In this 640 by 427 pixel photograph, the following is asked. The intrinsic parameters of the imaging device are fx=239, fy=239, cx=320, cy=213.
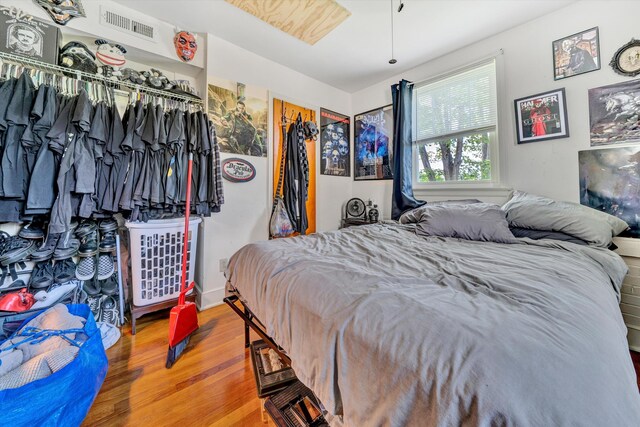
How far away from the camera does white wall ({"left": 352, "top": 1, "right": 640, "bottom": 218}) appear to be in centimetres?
173

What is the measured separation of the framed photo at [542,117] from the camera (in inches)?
75.2

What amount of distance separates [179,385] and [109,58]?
2.42 meters

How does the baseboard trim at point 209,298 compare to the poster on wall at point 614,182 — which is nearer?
the poster on wall at point 614,182

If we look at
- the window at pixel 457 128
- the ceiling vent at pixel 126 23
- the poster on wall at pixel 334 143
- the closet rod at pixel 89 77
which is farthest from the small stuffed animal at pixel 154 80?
the window at pixel 457 128

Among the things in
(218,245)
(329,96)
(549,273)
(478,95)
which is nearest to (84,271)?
(218,245)

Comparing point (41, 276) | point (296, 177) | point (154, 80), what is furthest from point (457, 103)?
point (41, 276)

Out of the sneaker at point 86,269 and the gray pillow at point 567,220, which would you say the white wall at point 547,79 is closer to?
the gray pillow at point 567,220

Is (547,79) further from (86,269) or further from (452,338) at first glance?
(86,269)

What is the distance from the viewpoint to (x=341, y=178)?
3479 mm

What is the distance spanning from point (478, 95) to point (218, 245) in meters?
3.00

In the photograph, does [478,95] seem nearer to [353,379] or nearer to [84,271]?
[353,379]

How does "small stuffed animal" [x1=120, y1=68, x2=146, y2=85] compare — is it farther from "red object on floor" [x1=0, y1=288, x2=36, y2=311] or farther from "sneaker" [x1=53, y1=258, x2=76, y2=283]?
"red object on floor" [x1=0, y1=288, x2=36, y2=311]

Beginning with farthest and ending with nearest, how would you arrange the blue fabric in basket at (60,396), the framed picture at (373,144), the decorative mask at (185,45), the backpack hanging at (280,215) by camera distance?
the framed picture at (373,144)
the backpack hanging at (280,215)
the decorative mask at (185,45)
the blue fabric in basket at (60,396)

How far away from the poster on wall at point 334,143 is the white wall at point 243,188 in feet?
0.51
